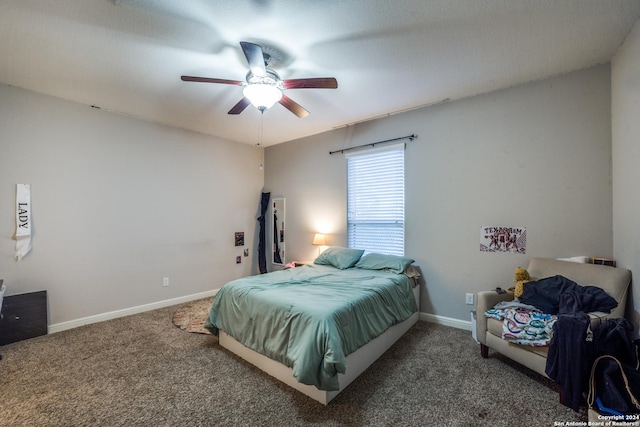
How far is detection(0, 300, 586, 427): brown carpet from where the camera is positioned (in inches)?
69.4

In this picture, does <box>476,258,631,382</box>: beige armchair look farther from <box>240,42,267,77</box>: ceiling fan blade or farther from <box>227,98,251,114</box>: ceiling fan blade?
<box>227,98,251,114</box>: ceiling fan blade

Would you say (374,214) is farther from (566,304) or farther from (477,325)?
(566,304)

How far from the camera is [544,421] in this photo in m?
1.71

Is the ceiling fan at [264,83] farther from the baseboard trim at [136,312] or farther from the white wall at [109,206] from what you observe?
the baseboard trim at [136,312]

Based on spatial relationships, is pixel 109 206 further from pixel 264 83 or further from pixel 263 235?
pixel 264 83

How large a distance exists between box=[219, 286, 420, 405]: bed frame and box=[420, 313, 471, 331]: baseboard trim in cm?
70

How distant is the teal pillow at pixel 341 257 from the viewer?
363 centimetres

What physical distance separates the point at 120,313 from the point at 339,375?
3.18 meters

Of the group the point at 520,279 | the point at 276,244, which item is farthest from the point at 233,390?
the point at 276,244

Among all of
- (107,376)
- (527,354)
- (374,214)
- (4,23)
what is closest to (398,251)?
(374,214)

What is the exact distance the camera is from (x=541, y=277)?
256cm

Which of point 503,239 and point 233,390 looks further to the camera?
point 503,239

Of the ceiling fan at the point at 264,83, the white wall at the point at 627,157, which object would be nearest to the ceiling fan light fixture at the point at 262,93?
the ceiling fan at the point at 264,83

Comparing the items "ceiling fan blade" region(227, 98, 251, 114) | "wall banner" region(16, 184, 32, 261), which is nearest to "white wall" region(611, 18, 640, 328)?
"ceiling fan blade" region(227, 98, 251, 114)
